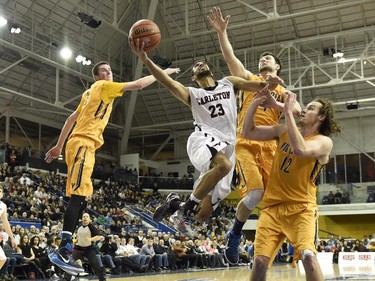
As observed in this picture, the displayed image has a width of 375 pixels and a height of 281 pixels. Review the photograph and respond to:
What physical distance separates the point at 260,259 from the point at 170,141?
36.2 m

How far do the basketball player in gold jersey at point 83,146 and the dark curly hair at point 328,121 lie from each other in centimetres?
173

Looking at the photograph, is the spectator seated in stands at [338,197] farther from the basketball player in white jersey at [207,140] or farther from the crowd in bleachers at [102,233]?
the basketball player in white jersey at [207,140]

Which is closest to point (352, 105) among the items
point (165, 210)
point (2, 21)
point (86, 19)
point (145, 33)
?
point (86, 19)

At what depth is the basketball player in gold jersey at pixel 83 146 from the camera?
19.7 ft

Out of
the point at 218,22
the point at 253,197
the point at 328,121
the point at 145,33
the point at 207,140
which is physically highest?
the point at 218,22

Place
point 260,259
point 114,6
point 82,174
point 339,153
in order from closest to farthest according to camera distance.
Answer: point 260,259, point 82,174, point 114,6, point 339,153

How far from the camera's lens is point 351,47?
3077cm

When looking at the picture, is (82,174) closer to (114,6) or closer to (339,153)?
(114,6)

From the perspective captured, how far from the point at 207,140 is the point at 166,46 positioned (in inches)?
1133

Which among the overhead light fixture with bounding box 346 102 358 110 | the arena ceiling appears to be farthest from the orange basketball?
the overhead light fixture with bounding box 346 102 358 110

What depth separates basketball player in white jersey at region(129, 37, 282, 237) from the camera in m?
5.30

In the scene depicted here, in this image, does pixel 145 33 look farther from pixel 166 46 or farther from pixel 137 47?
pixel 166 46

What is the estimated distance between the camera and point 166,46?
3350 cm

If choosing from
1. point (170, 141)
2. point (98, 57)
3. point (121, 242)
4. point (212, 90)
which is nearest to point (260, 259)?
point (212, 90)
